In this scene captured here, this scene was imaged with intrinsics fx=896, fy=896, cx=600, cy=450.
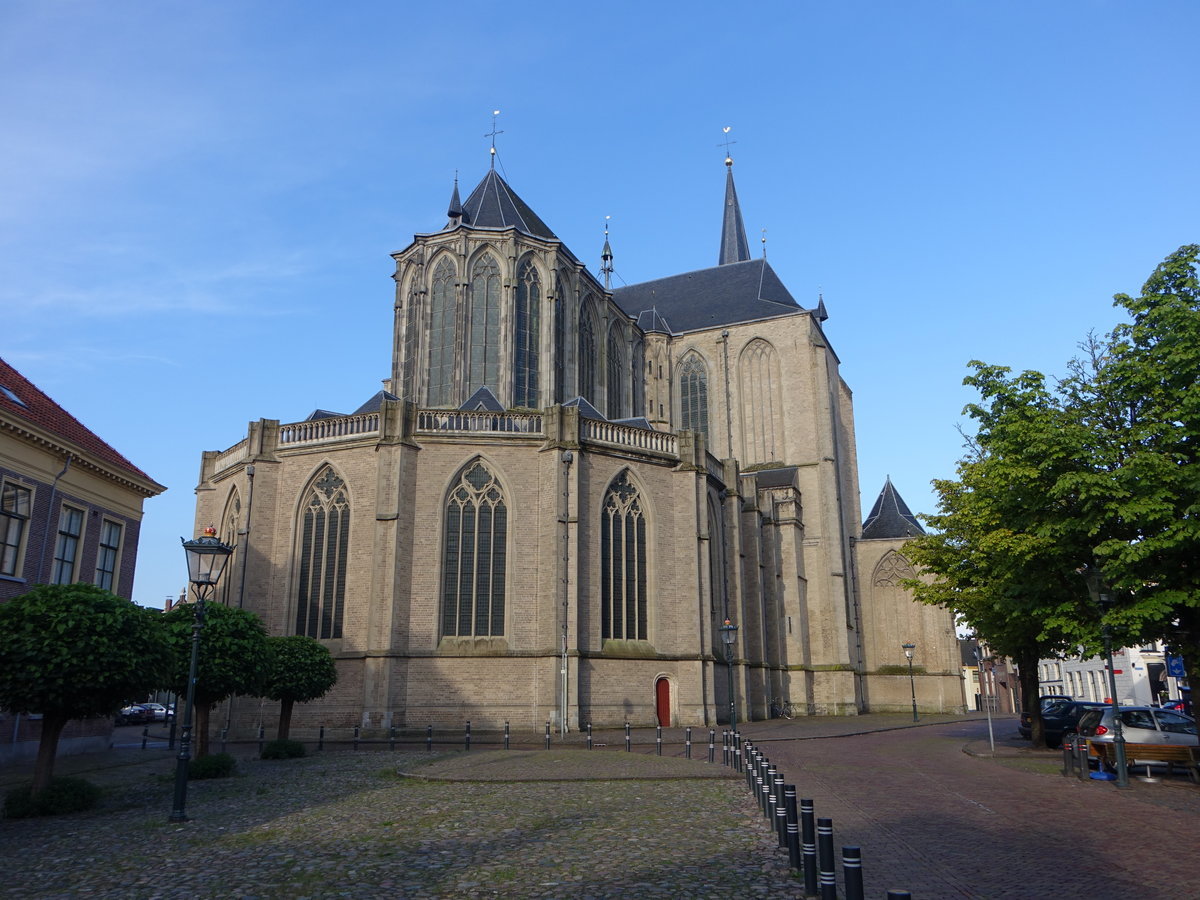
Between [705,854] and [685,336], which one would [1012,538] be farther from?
[685,336]

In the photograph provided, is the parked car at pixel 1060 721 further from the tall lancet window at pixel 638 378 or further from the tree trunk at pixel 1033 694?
the tall lancet window at pixel 638 378

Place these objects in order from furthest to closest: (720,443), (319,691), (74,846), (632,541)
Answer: (720,443), (632,541), (319,691), (74,846)

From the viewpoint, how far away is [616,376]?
149 feet

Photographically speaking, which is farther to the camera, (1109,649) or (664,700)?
(664,700)

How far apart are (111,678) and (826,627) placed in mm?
38886

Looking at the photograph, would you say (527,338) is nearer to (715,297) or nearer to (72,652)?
(715,297)

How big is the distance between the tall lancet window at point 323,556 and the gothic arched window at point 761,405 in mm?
27718

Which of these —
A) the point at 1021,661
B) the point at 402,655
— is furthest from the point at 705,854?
the point at 402,655

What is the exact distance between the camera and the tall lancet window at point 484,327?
1469 inches

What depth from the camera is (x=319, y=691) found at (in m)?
22.6

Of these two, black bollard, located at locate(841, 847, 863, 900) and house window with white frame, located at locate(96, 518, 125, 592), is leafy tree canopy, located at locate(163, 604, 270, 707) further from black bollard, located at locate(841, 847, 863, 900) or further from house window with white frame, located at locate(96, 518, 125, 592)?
black bollard, located at locate(841, 847, 863, 900)

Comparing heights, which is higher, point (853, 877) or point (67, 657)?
point (67, 657)

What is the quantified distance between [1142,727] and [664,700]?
15.6 m

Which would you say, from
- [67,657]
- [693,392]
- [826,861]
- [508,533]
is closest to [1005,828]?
[826,861]
